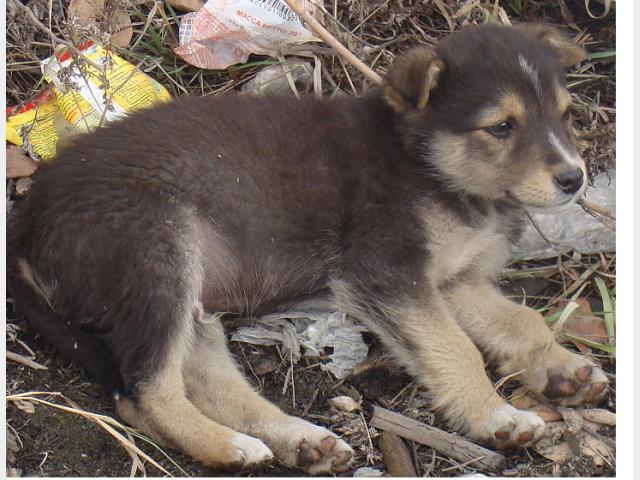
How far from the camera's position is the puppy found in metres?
3.85

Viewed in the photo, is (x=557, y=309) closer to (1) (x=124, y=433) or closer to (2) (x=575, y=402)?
(2) (x=575, y=402)

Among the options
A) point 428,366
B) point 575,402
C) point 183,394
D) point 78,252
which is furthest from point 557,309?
point 78,252

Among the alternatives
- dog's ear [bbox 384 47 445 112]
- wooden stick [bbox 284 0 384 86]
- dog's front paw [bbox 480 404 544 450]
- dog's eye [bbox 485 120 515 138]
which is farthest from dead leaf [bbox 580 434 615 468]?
wooden stick [bbox 284 0 384 86]

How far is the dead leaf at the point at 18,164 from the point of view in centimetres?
497

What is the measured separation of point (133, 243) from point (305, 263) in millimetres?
838

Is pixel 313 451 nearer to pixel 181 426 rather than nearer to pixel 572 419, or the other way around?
pixel 181 426

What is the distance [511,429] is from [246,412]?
1130mm

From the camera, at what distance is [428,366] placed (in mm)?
4102

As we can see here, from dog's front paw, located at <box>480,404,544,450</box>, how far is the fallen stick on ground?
0.19 ft

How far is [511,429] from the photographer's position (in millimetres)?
3895

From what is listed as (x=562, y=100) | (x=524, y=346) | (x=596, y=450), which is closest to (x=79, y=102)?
(x=562, y=100)

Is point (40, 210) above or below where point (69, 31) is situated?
below

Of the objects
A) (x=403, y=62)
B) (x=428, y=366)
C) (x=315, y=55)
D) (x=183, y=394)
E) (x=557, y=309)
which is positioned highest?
(x=403, y=62)

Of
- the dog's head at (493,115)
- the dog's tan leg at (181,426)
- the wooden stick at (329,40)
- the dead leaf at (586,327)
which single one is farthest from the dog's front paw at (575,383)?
the wooden stick at (329,40)
